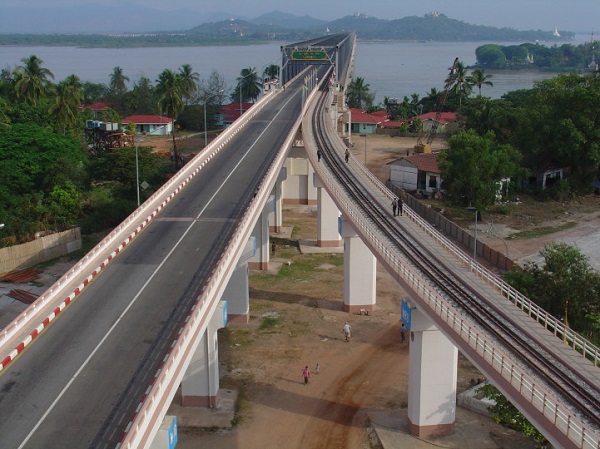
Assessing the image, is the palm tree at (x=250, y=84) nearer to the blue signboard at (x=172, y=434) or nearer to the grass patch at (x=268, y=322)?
the grass patch at (x=268, y=322)

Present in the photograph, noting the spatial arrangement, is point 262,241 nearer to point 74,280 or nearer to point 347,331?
point 347,331

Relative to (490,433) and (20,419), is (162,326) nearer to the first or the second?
(20,419)

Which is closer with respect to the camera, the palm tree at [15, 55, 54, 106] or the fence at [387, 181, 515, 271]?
the fence at [387, 181, 515, 271]

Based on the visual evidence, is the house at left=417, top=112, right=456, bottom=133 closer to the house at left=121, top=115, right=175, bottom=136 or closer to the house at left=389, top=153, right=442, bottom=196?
the house at left=389, top=153, right=442, bottom=196

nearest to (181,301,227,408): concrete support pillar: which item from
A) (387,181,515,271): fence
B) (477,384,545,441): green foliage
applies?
(477,384,545,441): green foliage

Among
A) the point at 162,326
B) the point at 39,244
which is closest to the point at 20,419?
the point at 162,326
